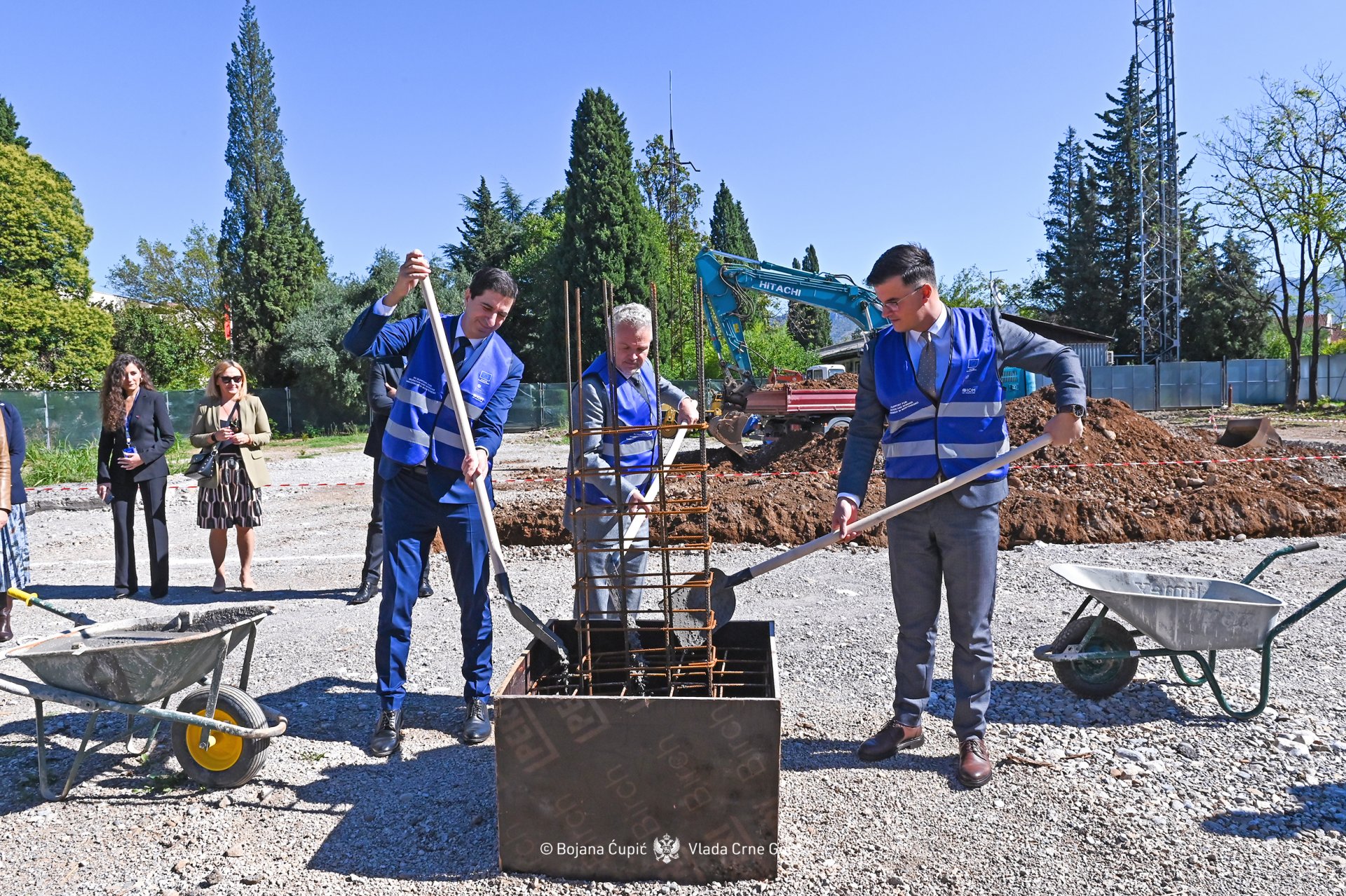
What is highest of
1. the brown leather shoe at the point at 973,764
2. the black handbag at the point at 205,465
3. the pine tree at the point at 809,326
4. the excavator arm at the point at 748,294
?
the pine tree at the point at 809,326

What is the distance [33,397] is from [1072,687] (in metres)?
25.6

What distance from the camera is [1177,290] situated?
3509cm

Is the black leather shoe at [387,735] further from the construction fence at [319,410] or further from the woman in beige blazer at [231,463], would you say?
the construction fence at [319,410]

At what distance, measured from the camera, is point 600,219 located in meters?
33.2

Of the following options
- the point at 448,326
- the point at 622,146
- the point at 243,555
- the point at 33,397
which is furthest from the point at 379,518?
the point at 622,146

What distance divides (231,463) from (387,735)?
11.8ft

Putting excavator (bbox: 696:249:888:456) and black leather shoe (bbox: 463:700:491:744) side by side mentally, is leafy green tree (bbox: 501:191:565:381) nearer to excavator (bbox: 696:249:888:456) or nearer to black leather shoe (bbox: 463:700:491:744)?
excavator (bbox: 696:249:888:456)

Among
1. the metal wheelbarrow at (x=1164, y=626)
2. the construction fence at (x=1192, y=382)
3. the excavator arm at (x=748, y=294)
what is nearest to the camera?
the metal wheelbarrow at (x=1164, y=626)

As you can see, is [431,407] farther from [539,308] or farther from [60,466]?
[539,308]

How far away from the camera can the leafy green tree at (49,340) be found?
103ft

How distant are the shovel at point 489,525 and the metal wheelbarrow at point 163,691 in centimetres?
100

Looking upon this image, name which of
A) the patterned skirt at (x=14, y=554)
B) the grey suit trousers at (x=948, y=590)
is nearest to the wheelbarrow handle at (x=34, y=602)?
the patterned skirt at (x=14, y=554)

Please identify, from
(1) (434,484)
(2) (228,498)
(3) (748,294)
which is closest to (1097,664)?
(1) (434,484)

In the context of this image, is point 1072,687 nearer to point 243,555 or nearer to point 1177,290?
point 243,555
